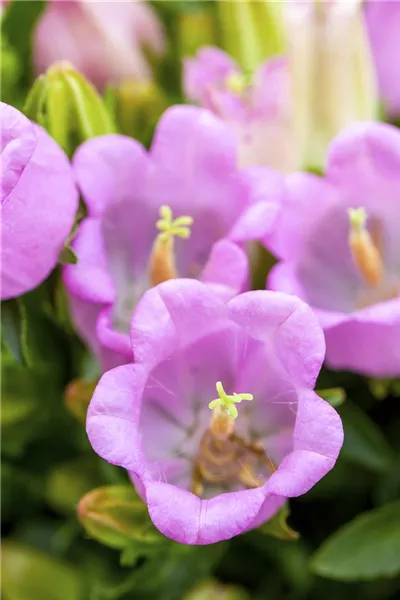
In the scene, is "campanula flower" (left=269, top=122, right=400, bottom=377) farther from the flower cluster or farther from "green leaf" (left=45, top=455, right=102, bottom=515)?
"green leaf" (left=45, top=455, right=102, bottom=515)

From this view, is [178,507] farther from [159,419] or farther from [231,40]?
[231,40]

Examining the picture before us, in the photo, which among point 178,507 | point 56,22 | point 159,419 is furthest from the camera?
point 56,22

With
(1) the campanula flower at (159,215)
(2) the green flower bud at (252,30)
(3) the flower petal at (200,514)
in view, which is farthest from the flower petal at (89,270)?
(2) the green flower bud at (252,30)

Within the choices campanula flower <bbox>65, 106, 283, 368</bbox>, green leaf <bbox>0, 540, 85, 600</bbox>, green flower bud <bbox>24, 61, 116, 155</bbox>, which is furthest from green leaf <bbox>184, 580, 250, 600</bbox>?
green flower bud <bbox>24, 61, 116, 155</bbox>

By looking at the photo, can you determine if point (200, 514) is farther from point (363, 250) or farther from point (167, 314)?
point (363, 250)

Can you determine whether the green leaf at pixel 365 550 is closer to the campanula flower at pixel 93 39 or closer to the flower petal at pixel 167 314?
the flower petal at pixel 167 314

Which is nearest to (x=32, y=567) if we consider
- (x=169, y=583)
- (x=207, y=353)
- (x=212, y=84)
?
(x=169, y=583)

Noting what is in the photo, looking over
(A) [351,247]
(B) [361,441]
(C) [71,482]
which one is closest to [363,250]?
(A) [351,247]
